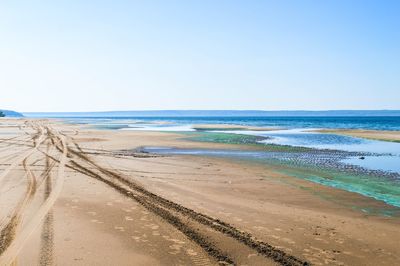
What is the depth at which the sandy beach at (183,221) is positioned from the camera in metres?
7.92

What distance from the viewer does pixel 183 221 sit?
1019 cm

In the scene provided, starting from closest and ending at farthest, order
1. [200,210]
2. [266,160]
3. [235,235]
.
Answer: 1. [235,235]
2. [200,210]
3. [266,160]

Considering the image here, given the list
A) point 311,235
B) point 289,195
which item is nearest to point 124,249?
point 311,235

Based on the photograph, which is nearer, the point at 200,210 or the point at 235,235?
the point at 235,235

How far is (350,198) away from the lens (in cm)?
1402

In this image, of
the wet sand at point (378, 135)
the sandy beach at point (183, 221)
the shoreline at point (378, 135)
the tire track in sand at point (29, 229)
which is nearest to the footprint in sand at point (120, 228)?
the sandy beach at point (183, 221)

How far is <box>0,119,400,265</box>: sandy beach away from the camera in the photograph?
26.0 ft

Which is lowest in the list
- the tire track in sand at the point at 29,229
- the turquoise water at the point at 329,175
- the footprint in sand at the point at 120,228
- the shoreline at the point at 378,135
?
the turquoise water at the point at 329,175

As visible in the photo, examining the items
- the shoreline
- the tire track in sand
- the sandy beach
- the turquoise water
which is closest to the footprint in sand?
the sandy beach

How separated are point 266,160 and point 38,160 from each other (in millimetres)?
14259

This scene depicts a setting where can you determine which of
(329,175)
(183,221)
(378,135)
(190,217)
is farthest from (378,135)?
(183,221)

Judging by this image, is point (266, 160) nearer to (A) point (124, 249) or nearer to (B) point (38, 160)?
(B) point (38, 160)

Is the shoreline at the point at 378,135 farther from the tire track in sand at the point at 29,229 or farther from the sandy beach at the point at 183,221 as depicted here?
the tire track in sand at the point at 29,229

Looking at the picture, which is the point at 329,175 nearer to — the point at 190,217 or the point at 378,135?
the point at 190,217
